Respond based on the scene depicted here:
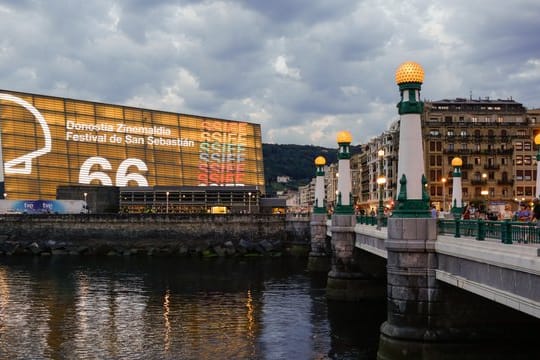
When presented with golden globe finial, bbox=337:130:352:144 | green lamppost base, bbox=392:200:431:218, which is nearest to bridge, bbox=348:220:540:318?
green lamppost base, bbox=392:200:431:218

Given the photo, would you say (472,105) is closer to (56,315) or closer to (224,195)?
(224,195)

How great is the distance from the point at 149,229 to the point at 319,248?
4709cm

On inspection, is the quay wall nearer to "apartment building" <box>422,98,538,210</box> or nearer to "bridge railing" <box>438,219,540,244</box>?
"apartment building" <box>422,98,538,210</box>

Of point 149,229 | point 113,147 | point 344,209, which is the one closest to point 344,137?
point 344,209

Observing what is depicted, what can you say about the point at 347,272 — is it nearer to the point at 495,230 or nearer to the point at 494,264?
the point at 495,230

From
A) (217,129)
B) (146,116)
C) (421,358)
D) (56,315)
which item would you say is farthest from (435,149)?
(421,358)

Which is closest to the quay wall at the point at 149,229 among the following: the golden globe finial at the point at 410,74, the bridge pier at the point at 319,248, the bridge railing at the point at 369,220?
the bridge pier at the point at 319,248

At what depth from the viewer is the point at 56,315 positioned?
44844 mm

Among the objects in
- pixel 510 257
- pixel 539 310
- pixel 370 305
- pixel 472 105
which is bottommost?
pixel 370 305

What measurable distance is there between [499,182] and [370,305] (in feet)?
279

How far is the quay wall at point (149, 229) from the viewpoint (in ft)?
358

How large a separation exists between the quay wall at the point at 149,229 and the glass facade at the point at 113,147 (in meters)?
24.0

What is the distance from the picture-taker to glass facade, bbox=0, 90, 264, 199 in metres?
134

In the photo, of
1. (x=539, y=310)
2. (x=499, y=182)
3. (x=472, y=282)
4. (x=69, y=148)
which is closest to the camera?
(x=539, y=310)
